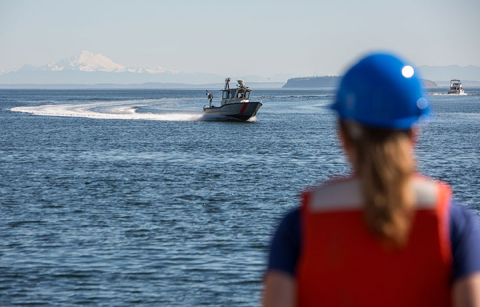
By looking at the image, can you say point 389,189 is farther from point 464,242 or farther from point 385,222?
point 464,242

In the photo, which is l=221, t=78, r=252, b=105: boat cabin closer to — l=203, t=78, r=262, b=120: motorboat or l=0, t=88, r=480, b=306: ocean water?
l=203, t=78, r=262, b=120: motorboat

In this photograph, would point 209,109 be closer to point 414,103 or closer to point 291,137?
point 291,137

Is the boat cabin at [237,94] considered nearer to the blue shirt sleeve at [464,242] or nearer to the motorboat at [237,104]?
the motorboat at [237,104]

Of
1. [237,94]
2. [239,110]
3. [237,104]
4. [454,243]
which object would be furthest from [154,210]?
[239,110]

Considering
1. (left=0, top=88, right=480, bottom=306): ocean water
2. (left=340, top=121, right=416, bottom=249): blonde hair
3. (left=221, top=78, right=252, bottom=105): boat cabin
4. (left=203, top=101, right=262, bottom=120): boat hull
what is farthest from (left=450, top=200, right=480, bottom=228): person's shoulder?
(left=203, top=101, right=262, bottom=120): boat hull

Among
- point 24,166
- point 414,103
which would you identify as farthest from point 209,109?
point 414,103

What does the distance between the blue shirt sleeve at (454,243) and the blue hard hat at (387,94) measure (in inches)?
11.2

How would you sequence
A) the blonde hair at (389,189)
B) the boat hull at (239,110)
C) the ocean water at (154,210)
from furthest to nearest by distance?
the boat hull at (239,110) → the ocean water at (154,210) → the blonde hair at (389,189)

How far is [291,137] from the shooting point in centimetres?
5500

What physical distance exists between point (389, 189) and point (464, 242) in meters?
0.26

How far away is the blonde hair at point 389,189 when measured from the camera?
1688mm

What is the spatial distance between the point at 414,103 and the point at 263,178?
27.5 m

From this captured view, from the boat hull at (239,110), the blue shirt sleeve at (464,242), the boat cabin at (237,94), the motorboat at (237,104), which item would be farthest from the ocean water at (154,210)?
the boat hull at (239,110)

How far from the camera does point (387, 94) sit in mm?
1748
